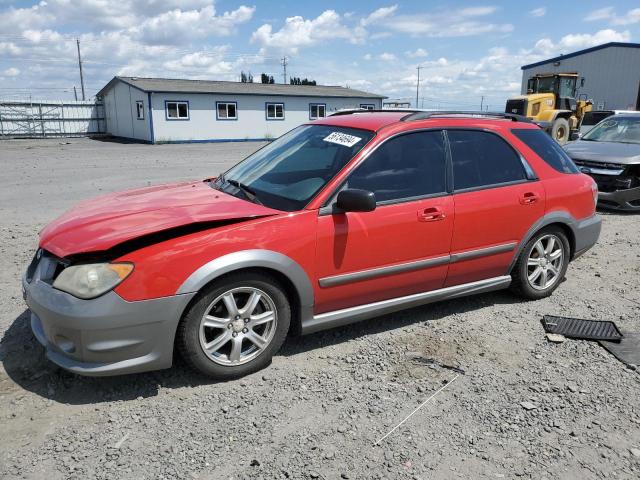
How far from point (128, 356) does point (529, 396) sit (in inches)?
98.1

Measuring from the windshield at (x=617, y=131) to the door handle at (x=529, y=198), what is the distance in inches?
255

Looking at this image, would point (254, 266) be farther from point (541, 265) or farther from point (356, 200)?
point (541, 265)

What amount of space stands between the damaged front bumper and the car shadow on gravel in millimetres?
271

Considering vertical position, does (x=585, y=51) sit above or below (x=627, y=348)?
above

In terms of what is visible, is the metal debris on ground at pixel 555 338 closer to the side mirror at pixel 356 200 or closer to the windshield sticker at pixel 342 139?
the side mirror at pixel 356 200

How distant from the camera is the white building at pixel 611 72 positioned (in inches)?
1331

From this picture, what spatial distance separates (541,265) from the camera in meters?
4.77

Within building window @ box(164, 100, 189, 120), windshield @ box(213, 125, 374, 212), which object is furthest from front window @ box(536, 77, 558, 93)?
windshield @ box(213, 125, 374, 212)

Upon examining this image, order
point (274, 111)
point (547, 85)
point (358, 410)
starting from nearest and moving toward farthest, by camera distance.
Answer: point (358, 410) < point (547, 85) < point (274, 111)

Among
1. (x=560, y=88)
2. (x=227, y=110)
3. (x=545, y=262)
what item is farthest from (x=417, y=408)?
(x=227, y=110)

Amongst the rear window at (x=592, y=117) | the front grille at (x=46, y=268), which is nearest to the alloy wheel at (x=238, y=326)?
the front grille at (x=46, y=268)

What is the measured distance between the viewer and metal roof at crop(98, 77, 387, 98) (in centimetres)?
3002

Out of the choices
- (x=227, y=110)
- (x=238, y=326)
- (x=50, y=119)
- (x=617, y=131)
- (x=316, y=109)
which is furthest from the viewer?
(x=50, y=119)

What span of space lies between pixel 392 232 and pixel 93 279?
2009 mm
